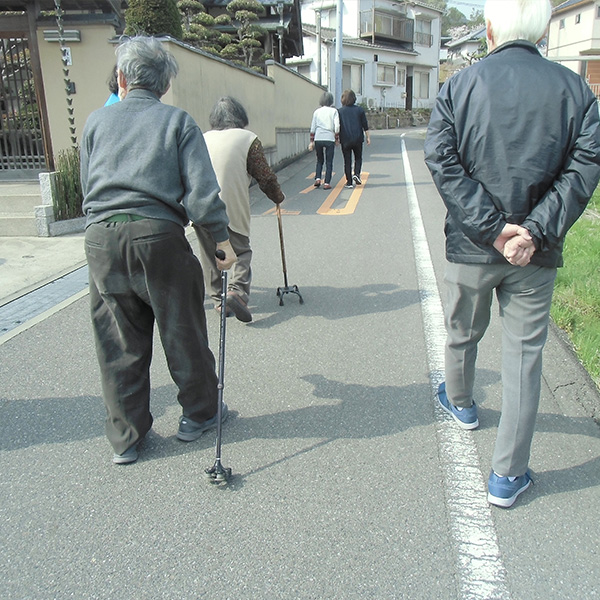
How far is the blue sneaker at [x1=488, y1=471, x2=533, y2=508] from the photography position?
8.06 ft

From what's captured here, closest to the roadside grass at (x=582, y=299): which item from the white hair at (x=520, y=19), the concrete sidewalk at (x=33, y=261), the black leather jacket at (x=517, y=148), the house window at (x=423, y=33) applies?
the black leather jacket at (x=517, y=148)

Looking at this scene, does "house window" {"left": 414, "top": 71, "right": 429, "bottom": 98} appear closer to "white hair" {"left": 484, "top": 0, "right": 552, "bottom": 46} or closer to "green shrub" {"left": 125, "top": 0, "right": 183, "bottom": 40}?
"green shrub" {"left": 125, "top": 0, "right": 183, "bottom": 40}

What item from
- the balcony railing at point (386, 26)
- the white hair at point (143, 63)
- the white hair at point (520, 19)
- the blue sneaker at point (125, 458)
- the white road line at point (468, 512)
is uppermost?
the balcony railing at point (386, 26)

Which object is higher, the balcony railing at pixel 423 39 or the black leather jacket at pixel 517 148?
the balcony railing at pixel 423 39

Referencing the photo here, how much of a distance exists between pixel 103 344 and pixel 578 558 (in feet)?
7.22

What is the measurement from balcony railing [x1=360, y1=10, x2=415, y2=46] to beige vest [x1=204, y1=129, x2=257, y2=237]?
43.7m

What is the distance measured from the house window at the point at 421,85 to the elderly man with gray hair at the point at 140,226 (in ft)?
163

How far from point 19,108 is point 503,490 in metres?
10.1

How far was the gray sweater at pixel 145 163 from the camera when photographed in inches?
99.0

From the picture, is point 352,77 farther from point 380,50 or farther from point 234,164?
point 234,164

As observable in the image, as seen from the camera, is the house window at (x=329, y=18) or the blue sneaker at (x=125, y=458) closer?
the blue sneaker at (x=125, y=458)

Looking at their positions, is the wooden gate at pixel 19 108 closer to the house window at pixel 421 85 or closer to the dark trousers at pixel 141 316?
the dark trousers at pixel 141 316

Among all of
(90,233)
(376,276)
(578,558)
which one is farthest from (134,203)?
(376,276)

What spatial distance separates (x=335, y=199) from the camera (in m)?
10.6
